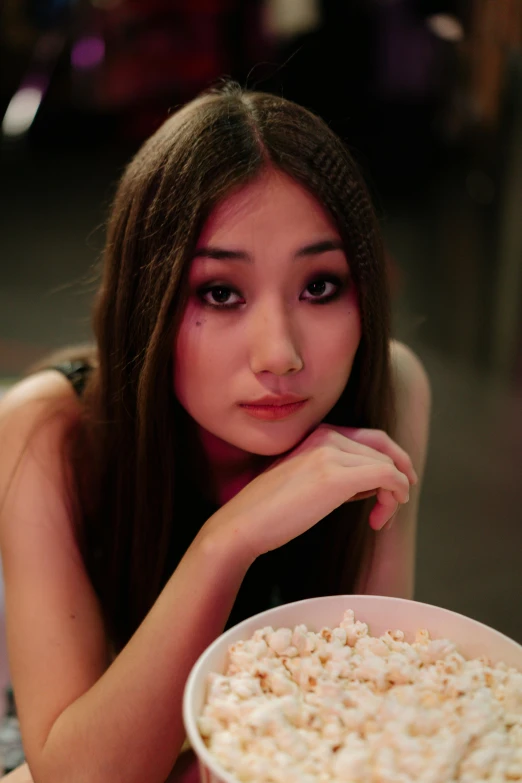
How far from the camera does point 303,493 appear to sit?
0.96 meters

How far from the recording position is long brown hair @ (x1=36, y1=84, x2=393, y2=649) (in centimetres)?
104

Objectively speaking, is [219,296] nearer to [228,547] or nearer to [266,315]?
[266,315]

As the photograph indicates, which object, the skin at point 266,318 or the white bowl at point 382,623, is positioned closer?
the white bowl at point 382,623

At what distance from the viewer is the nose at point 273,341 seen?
959 mm

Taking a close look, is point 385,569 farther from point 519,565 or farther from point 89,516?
point 519,565

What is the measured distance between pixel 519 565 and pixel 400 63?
4.13 m

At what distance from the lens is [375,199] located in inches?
52.8

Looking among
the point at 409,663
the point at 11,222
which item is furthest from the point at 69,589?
the point at 11,222

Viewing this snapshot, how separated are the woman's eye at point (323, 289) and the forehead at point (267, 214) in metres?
0.06

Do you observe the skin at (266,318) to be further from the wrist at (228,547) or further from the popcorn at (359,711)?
the popcorn at (359,711)

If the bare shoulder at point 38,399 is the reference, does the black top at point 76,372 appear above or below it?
above

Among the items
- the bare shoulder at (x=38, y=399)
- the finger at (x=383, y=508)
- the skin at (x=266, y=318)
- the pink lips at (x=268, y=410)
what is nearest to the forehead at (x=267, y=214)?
the skin at (x=266, y=318)

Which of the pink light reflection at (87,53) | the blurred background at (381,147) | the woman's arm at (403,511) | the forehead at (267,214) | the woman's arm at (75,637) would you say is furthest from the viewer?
the pink light reflection at (87,53)

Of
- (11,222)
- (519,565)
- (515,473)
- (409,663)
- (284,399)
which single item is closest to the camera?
(409,663)
